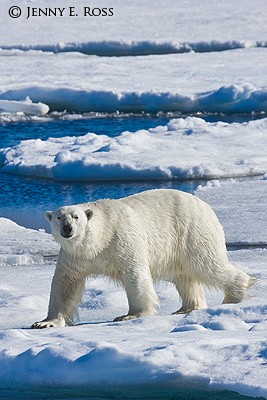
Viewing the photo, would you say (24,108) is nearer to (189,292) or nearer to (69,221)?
(189,292)

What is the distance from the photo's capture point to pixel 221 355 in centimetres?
337

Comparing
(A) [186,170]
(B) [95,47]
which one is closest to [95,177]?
(A) [186,170]

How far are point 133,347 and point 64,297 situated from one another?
3.73 ft

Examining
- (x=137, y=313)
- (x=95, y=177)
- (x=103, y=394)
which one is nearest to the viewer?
(x=103, y=394)

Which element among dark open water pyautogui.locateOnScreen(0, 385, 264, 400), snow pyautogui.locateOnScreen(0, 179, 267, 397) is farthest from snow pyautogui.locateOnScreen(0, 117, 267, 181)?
dark open water pyautogui.locateOnScreen(0, 385, 264, 400)

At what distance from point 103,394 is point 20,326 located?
1399 mm

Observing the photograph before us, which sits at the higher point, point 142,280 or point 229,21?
point 229,21

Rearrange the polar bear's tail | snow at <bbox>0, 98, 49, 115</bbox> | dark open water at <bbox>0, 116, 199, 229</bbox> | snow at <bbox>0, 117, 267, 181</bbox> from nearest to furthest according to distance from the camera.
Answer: the polar bear's tail
dark open water at <bbox>0, 116, 199, 229</bbox>
snow at <bbox>0, 117, 267, 181</bbox>
snow at <bbox>0, 98, 49, 115</bbox>

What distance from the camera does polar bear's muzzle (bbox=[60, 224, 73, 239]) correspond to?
4.38m

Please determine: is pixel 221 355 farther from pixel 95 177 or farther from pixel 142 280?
pixel 95 177

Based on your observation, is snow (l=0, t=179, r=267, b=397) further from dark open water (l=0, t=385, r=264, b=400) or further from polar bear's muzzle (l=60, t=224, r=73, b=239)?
polar bear's muzzle (l=60, t=224, r=73, b=239)

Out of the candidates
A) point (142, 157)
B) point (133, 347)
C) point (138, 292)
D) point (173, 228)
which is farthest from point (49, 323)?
point (142, 157)

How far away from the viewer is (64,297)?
4.62 m

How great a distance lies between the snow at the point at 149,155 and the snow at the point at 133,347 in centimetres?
446
